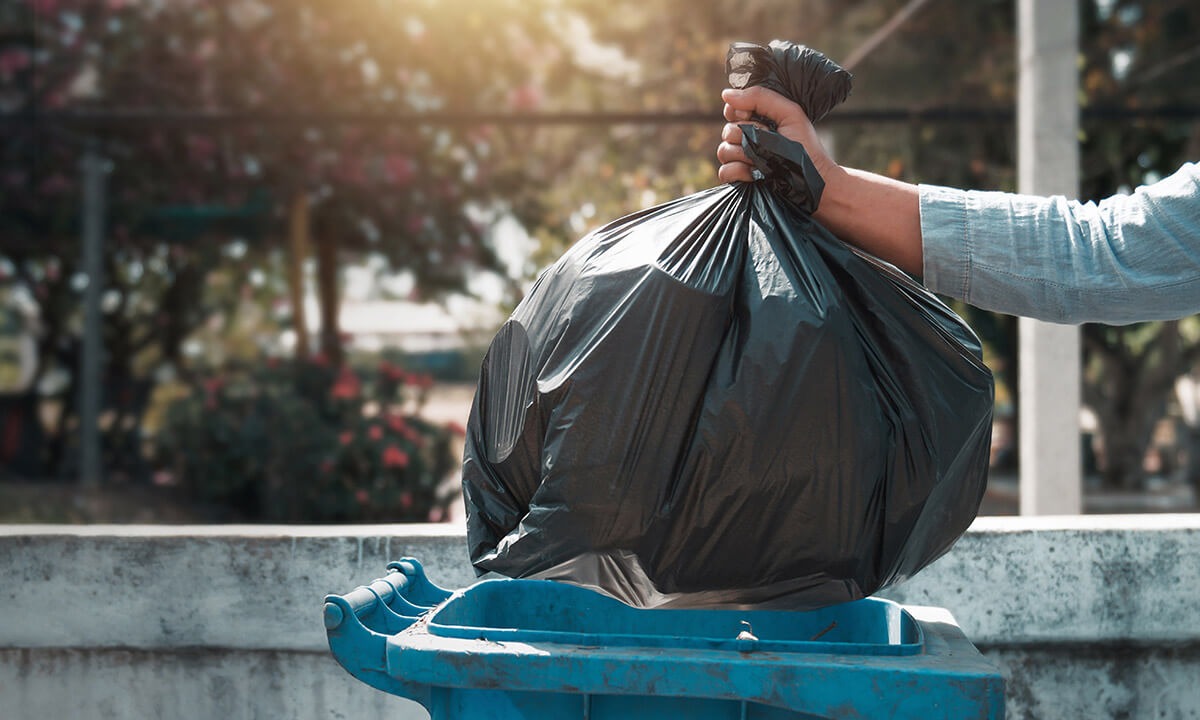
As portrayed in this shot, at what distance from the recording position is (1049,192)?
4438 millimetres

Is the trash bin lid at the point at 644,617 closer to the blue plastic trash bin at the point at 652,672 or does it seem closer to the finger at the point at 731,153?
the blue plastic trash bin at the point at 652,672

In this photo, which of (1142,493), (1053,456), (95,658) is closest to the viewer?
(95,658)

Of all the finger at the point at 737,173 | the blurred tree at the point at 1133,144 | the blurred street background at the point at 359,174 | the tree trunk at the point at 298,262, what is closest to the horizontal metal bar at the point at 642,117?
the blurred street background at the point at 359,174

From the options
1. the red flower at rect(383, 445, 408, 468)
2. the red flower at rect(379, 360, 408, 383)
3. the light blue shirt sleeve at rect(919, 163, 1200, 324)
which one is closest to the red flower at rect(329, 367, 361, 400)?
the red flower at rect(379, 360, 408, 383)

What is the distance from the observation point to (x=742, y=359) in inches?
62.4

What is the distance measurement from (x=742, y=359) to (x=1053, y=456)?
10.1 feet

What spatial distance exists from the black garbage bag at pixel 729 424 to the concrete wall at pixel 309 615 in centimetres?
80

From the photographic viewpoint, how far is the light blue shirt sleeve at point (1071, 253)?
1.79 m

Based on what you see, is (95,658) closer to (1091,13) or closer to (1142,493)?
(1091,13)

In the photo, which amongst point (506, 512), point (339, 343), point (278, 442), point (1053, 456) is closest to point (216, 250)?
point (339, 343)

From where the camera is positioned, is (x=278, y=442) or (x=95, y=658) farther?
(x=278, y=442)

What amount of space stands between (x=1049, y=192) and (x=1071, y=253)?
2864 millimetres

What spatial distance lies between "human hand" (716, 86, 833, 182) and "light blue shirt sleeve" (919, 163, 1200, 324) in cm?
21

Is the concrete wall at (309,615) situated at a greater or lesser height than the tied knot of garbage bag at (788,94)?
lesser
